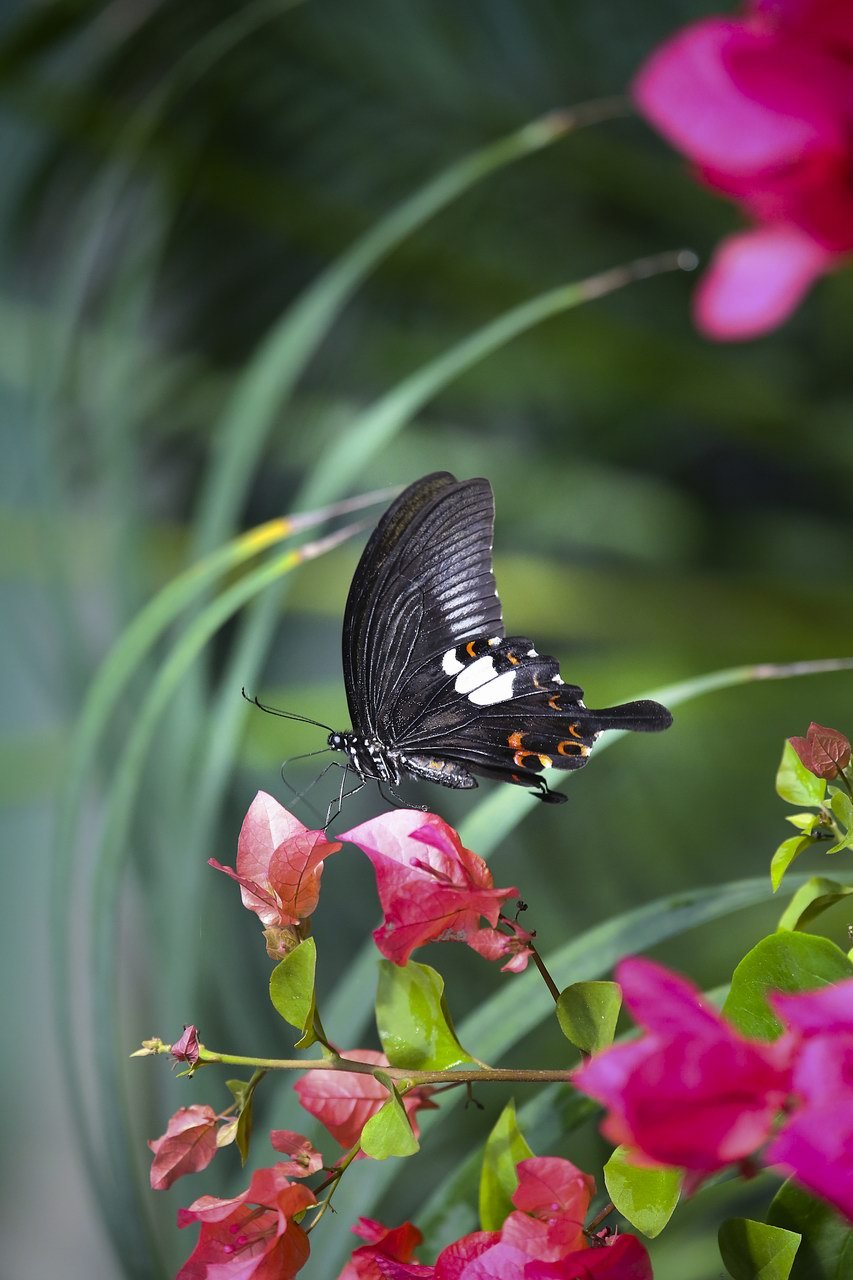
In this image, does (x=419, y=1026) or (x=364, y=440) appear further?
(x=364, y=440)

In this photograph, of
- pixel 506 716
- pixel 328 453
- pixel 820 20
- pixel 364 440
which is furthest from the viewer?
pixel 328 453

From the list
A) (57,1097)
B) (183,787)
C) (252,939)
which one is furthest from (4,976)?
(183,787)

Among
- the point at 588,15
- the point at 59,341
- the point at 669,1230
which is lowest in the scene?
the point at 669,1230

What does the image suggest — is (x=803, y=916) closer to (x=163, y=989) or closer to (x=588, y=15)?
(x=163, y=989)

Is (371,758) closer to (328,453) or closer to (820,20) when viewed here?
(820,20)

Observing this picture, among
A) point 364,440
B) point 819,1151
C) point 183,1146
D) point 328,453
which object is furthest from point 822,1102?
point 328,453

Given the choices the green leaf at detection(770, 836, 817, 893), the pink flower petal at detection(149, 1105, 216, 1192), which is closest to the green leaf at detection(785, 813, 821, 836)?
the green leaf at detection(770, 836, 817, 893)

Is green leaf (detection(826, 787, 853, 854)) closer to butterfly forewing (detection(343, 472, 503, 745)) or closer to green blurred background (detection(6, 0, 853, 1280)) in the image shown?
butterfly forewing (detection(343, 472, 503, 745))
